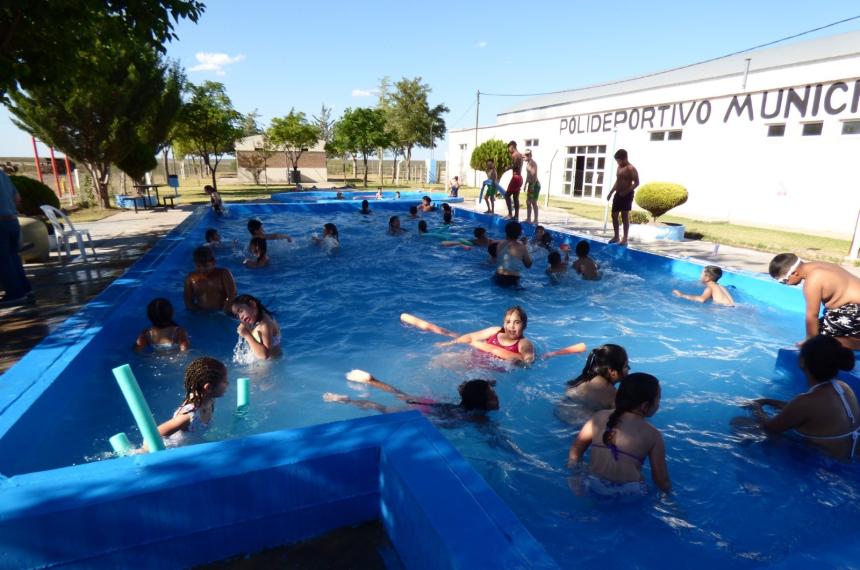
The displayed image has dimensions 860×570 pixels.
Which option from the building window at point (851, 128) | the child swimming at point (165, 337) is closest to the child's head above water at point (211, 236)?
the child swimming at point (165, 337)

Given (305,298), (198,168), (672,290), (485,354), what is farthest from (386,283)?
(198,168)

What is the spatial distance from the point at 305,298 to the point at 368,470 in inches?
218

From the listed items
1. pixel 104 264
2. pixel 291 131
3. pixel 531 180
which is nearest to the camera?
pixel 104 264

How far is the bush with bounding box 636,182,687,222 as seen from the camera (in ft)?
40.1

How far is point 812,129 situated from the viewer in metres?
13.1

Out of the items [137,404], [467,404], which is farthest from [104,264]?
[467,404]

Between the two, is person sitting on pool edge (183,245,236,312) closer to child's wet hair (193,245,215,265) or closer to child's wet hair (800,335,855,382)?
child's wet hair (193,245,215,265)

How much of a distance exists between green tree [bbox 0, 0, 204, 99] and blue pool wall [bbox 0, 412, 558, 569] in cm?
509

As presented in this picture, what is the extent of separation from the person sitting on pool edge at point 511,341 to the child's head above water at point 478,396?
1.20m

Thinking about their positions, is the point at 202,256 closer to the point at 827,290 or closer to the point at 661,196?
the point at 827,290

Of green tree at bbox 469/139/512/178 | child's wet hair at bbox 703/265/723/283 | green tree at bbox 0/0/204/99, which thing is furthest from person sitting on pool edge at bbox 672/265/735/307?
green tree at bbox 469/139/512/178

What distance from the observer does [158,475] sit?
86.0 inches

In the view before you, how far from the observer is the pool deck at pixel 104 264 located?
474cm

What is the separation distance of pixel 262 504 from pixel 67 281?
607cm
